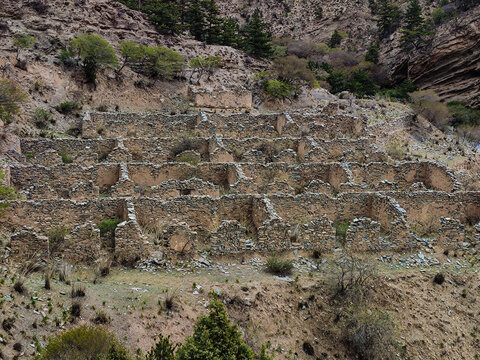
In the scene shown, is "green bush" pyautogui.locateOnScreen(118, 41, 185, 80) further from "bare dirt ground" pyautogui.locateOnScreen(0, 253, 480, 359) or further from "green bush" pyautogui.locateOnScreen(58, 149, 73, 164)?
"bare dirt ground" pyautogui.locateOnScreen(0, 253, 480, 359)

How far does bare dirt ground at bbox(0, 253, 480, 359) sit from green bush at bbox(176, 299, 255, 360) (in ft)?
7.49

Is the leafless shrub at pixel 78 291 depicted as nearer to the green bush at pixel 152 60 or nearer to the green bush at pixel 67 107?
the green bush at pixel 67 107

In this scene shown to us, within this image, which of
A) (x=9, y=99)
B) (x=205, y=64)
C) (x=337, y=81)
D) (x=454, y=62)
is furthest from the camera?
(x=337, y=81)

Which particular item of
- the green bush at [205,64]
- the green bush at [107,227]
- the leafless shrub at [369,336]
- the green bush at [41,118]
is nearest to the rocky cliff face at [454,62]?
the green bush at [205,64]

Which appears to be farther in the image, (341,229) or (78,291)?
(341,229)

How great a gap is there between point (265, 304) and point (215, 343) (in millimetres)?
4691

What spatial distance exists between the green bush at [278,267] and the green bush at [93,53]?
2298 cm

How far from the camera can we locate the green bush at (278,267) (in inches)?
607

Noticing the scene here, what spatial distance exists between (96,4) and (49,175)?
2390 cm

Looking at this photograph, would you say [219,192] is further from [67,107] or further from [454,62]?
[454,62]

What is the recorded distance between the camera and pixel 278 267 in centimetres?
1541

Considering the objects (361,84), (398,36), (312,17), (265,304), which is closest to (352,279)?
(265,304)

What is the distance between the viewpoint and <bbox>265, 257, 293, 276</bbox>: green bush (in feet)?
50.5

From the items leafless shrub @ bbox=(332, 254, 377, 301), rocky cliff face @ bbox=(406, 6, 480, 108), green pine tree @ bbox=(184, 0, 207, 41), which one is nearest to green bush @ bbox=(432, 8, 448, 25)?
rocky cliff face @ bbox=(406, 6, 480, 108)
